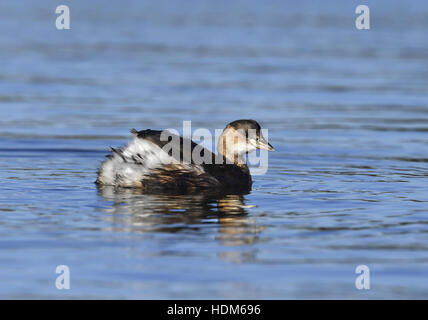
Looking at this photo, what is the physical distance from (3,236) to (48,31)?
22623mm

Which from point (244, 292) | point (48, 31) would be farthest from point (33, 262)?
point (48, 31)

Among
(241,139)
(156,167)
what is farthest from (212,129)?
(156,167)

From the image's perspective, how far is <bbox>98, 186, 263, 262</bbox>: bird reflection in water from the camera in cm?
898

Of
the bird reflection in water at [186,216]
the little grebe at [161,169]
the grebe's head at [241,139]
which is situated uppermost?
the grebe's head at [241,139]

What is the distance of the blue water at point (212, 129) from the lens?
7.77m

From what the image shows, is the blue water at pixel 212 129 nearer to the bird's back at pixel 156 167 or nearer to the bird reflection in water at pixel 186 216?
the bird reflection in water at pixel 186 216

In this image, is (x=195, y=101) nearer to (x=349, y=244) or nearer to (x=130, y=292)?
(x=349, y=244)

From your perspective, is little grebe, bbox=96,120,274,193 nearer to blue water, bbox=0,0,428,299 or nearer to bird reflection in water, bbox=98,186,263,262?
bird reflection in water, bbox=98,186,263,262

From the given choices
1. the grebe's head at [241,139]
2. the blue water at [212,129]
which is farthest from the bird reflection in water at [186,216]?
the grebe's head at [241,139]

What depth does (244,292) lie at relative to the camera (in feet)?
24.0

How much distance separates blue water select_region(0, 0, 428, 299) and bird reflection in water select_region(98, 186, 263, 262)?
0.04 metres

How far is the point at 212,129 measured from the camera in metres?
15.9

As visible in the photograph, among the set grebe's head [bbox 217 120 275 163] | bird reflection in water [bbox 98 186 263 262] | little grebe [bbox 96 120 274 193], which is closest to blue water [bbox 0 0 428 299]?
bird reflection in water [bbox 98 186 263 262]

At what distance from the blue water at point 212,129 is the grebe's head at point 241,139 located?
18.8 inches
